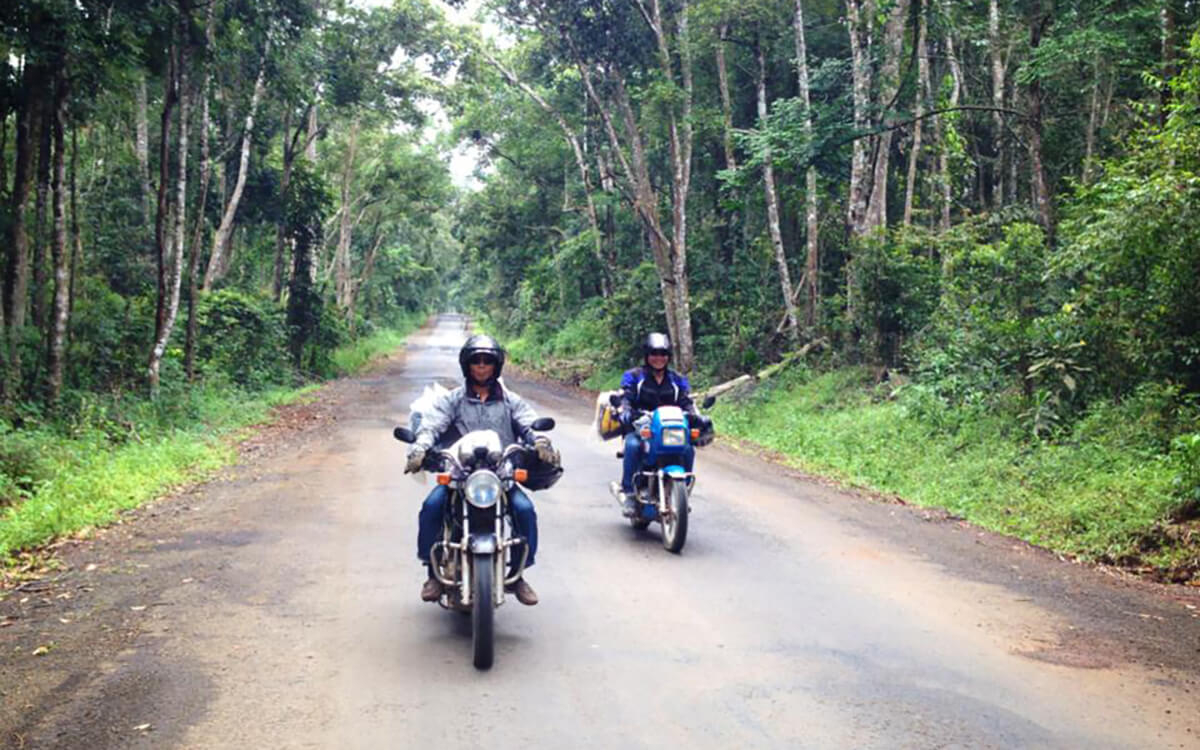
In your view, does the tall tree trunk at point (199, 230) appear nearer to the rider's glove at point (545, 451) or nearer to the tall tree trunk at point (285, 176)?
the tall tree trunk at point (285, 176)


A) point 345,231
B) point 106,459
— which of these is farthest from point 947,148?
point 345,231

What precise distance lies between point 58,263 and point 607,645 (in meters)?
10.3

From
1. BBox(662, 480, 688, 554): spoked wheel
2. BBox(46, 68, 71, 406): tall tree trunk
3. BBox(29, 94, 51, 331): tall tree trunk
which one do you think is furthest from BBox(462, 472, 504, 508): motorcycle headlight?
BBox(29, 94, 51, 331): tall tree trunk

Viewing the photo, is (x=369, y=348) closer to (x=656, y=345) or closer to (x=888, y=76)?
(x=888, y=76)

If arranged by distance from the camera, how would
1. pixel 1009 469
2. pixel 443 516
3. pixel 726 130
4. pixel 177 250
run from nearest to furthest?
pixel 443 516 → pixel 1009 469 → pixel 177 250 → pixel 726 130

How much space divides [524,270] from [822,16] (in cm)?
2102

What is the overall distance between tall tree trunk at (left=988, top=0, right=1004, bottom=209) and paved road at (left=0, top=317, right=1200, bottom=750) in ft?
37.6

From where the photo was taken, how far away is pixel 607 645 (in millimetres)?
5332

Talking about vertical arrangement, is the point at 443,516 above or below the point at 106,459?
above

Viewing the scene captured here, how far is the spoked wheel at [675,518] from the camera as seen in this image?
7.57 m

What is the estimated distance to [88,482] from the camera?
973 centimetres

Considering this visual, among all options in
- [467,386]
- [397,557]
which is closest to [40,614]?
[397,557]

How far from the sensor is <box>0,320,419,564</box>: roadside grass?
8.31m

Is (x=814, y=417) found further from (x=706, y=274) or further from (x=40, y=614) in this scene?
(x=40, y=614)
